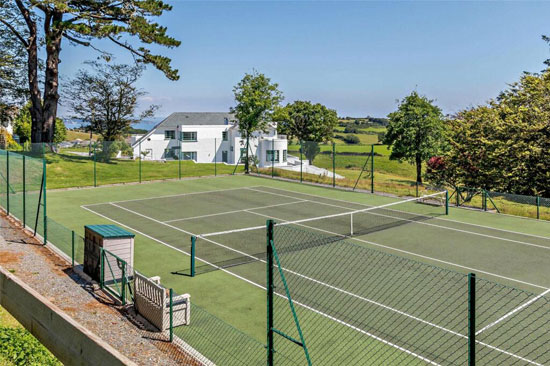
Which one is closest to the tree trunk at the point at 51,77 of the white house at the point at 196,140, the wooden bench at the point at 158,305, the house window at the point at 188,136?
the white house at the point at 196,140

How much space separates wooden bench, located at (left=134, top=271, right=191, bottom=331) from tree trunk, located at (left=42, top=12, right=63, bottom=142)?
96.7ft

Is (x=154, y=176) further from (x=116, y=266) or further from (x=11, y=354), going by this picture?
(x=11, y=354)

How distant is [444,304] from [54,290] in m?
9.24

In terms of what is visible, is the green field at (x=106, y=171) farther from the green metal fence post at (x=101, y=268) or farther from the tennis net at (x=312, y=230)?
the green metal fence post at (x=101, y=268)

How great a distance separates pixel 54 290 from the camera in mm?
11531

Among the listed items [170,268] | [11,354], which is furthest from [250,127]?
[11,354]

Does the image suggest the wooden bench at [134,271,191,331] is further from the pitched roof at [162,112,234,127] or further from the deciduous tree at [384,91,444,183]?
the pitched roof at [162,112,234,127]

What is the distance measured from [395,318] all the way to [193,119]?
6860 centimetres

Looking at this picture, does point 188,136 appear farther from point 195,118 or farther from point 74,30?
point 74,30

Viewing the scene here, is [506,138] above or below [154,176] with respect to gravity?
above

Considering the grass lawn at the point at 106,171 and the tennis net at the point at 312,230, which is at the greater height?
the grass lawn at the point at 106,171

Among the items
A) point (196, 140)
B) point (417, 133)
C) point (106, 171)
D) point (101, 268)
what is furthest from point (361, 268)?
point (196, 140)

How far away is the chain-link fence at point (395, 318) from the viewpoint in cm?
870

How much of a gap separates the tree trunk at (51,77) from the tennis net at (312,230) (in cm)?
2363
